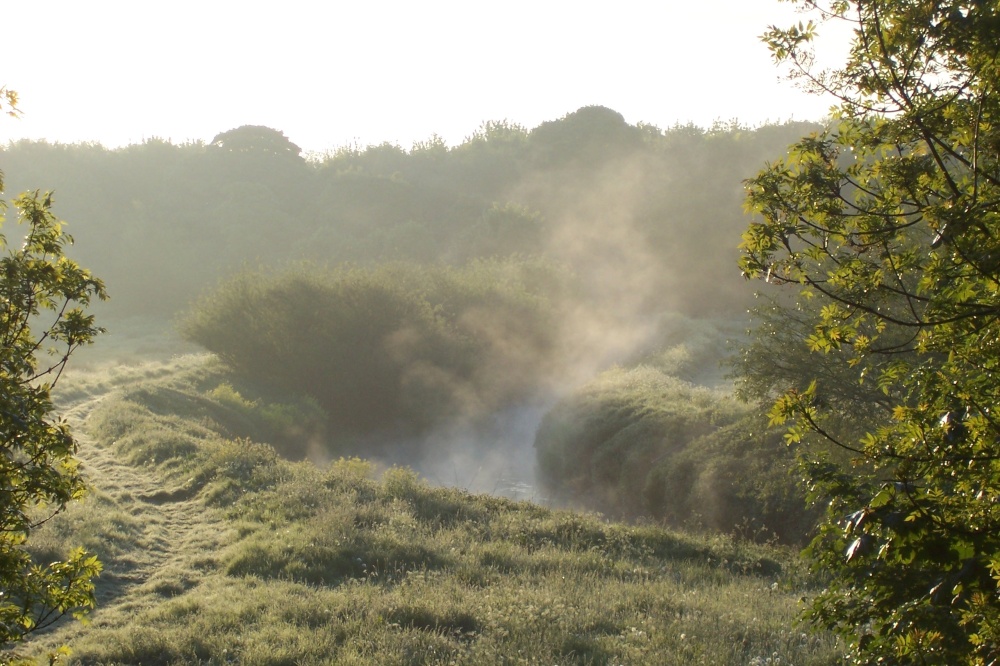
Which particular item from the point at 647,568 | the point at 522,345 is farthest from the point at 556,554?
the point at 522,345

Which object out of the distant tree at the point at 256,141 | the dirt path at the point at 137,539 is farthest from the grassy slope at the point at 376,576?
the distant tree at the point at 256,141

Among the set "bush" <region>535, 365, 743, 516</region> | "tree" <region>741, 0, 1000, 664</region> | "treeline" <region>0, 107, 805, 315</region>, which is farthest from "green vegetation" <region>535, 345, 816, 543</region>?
"treeline" <region>0, 107, 805, 315</region>

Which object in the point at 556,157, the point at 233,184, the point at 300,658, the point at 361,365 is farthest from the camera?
the point at 556,157

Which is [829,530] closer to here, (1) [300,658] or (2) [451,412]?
(1) [300,658]

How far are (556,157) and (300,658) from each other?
77.6 m

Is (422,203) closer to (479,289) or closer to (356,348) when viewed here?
(479,289)

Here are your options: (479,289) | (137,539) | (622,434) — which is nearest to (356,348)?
(479,289)

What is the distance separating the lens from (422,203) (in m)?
76.8

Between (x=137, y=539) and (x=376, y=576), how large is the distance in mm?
4111

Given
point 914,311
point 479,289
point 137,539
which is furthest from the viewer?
point 479,289

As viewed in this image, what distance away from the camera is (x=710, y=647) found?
732cm

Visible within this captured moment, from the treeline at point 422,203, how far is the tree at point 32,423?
4941 centimetres

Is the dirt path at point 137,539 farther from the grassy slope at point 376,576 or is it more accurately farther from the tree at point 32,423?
the tree at point 32,423

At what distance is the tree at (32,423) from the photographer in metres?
3.92
